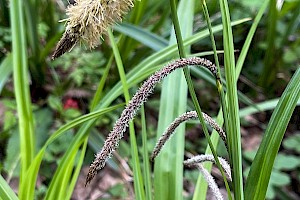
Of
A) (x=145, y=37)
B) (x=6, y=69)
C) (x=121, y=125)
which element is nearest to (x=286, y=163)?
(x=145, y=37)

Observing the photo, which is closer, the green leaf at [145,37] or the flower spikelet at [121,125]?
the flower spikelet at [121,125]

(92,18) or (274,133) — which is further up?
(274,133)

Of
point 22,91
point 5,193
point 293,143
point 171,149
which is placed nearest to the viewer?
point 5,193

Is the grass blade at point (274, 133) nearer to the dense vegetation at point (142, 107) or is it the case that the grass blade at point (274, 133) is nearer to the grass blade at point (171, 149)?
the dense vegetation at point (142, 107)

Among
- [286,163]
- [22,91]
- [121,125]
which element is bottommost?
[121,125]

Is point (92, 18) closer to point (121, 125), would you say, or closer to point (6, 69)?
point (121, 125)

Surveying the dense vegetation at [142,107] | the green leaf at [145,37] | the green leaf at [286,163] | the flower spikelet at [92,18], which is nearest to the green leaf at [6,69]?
the dense vegetation at [142,107]

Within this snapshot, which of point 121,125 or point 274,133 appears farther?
point 274,133

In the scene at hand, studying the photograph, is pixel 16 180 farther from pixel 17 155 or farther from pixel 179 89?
pixel 179 89
